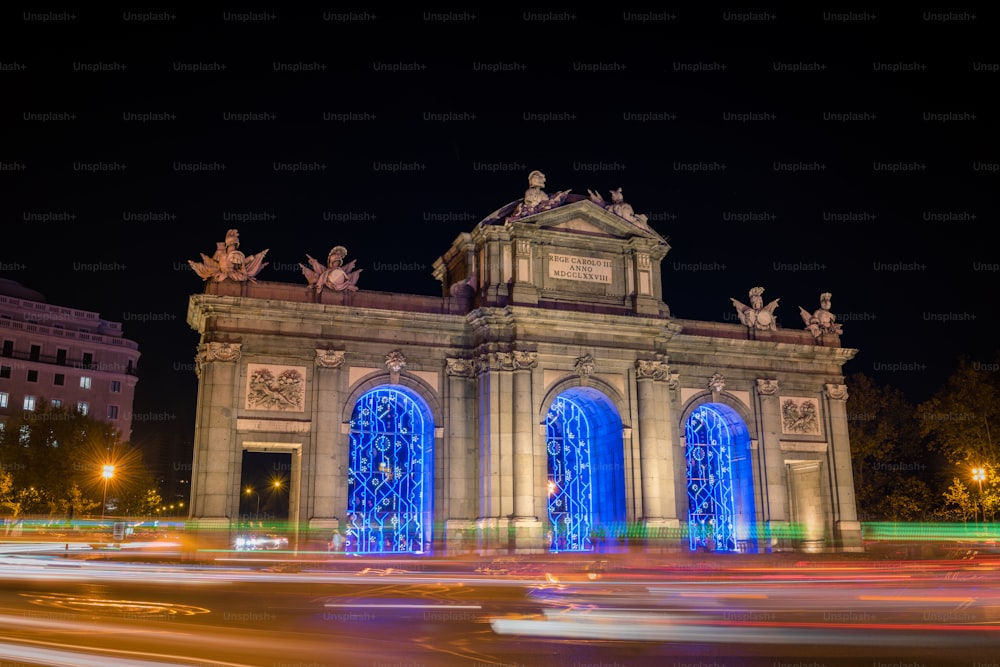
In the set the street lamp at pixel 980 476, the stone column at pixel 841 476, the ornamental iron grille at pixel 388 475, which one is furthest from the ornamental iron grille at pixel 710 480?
the street lamp at pixel 980 476

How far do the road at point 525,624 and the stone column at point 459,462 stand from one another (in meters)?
14.9

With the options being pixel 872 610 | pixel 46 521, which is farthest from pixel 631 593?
pixel 46 521

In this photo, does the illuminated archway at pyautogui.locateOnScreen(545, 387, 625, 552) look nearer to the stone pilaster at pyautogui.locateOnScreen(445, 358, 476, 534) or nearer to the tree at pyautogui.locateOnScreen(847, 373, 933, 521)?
the stone pilaster at pyautogui.locateOnScreen(445, 358, 476, 534)

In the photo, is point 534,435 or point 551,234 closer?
point 534,435

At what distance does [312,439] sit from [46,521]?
3199 centimetres

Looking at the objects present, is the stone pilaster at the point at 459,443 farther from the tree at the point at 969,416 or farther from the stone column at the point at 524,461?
the tree at the point at 969,416

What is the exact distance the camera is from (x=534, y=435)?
3525 cm

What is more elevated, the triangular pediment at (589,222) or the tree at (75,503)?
the triangular pediment at (589,222)

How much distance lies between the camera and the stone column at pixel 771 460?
40.1m

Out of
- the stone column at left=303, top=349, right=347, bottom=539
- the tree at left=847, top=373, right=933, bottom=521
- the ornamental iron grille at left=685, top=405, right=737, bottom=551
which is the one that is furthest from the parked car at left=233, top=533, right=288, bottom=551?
the tree at left=847, top=373, right=933, bottom=521

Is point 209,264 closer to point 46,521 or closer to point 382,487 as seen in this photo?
point 382,487

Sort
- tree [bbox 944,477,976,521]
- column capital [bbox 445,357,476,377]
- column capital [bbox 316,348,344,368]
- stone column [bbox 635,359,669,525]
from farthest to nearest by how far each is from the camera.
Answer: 1. tree [bbox 944,477,976,521]
2. column capital [bbox 445,357,476,377]
3. stone column [bbox 635,359,669,525]
4. column capital [bbox 316,348,344,368]

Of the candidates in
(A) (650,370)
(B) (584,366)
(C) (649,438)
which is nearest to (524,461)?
(B) (584,366)

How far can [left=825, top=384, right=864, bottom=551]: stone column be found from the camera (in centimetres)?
4053
